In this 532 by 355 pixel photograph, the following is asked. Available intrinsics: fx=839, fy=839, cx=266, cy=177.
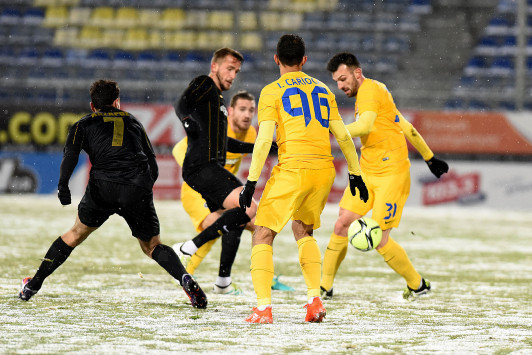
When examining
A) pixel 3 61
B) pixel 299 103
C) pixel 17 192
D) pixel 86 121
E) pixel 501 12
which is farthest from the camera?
pixel 501 12

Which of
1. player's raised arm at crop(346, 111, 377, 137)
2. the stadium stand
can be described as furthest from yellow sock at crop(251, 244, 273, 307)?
the stadium stand

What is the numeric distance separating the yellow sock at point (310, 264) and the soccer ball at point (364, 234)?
0.93m

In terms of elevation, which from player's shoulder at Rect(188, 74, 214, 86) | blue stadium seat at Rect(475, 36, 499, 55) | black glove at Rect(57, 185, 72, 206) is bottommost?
black glove at Rect(57, 185, 72, 206)

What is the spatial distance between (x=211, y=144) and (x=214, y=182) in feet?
0.97

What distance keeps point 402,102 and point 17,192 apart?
376 inches

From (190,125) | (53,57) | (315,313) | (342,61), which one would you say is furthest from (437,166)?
(53,57)

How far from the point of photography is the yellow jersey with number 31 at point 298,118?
17.8ft

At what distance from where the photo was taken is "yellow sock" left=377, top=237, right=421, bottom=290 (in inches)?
263

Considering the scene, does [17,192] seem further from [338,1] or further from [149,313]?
[149,313]

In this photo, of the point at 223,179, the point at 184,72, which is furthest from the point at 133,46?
the point at 223,179

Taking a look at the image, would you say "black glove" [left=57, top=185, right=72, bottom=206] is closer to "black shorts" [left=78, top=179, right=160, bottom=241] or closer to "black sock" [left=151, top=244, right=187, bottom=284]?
"black shorts" [left=78, top=179, right=160, bottom=241]

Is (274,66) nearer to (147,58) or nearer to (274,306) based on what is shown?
(147,58)

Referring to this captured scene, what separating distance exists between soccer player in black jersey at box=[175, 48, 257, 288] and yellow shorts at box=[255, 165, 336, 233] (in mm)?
831

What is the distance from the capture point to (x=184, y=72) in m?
23.3
